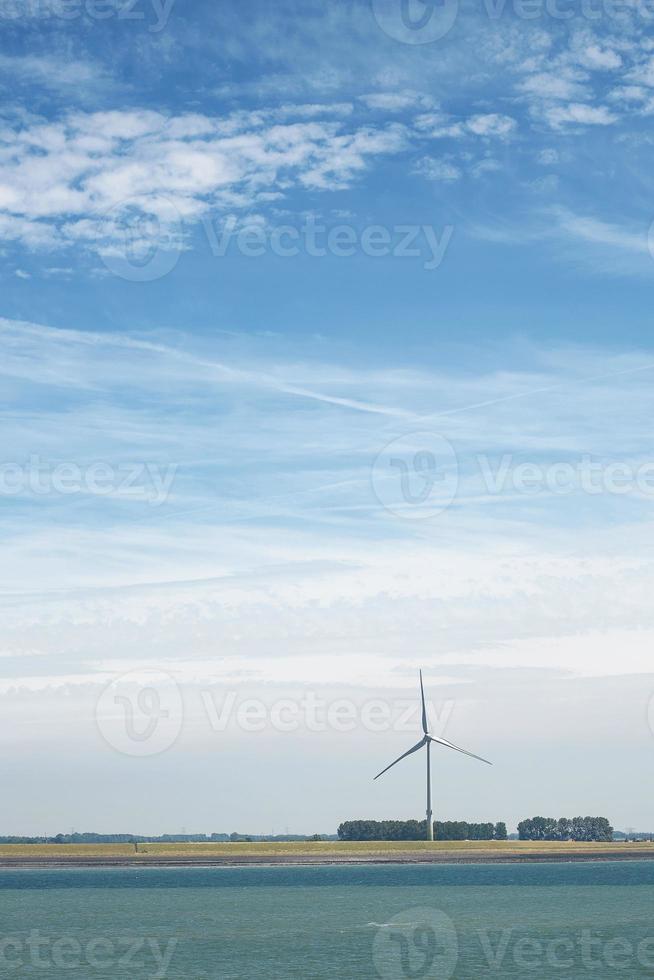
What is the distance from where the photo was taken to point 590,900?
129875 millimetres

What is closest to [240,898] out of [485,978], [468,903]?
[468,903]

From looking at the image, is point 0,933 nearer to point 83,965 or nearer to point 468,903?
point 83,965

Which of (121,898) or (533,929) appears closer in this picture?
(533,929)

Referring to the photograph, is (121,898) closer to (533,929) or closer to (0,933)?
(0,933)

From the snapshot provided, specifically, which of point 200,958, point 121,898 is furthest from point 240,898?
point 200,958

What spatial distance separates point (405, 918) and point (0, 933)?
34.6 meters

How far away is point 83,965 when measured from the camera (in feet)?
222

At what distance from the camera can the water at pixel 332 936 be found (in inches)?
2598

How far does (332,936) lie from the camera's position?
8556 cm

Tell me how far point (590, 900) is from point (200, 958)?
71859 mm

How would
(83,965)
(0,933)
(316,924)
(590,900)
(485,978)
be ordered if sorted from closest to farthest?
1. (485,978)
2. (83,965)
3. (0,933)
4. (316,924)
5. (590,900)

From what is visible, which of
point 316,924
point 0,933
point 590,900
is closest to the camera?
point 0,933

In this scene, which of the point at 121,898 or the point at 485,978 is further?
the point at 121,898

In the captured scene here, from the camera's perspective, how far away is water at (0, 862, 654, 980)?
66000mm
